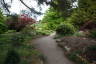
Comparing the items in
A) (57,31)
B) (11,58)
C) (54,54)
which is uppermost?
(11,58)

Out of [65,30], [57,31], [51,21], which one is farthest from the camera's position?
[51,21]

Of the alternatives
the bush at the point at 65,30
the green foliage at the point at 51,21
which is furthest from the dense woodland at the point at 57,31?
the green foliage at the point at 51,21

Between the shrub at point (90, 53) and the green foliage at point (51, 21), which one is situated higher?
the green foliage at point (51, 21)

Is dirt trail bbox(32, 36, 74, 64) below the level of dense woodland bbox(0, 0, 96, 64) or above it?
below

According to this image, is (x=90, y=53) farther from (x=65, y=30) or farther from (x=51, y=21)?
(x=51, y=21)

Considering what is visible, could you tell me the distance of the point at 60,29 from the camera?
51.1ft

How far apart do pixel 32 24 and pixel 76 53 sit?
9.32 meters

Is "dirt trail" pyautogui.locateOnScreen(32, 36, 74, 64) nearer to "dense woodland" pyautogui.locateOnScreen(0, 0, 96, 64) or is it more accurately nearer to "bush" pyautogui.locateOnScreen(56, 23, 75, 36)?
"dense woodland" pyautogui.locateOnScreen(0, 0, 96, 64)

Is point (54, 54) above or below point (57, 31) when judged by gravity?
below

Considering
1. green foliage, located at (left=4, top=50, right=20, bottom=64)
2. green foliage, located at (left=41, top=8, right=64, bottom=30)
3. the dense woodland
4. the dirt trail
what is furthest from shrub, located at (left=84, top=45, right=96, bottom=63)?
green foliage, located at (left=41, top=8, right=64, bottom=30)

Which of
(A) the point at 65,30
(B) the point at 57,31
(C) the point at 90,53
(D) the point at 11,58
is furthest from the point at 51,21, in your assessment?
(D) the point at 11,58

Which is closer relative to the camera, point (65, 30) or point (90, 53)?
point (90, 53)

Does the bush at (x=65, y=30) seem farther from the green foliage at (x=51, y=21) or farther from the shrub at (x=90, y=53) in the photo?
the shrub at (x=90, y=53)

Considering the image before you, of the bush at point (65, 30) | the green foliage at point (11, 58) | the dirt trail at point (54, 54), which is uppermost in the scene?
the green foliage at point (11, 58)
